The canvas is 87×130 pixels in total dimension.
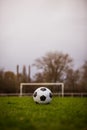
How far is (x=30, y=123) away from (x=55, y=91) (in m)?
5.19

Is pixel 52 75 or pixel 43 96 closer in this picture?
pixel 43 96

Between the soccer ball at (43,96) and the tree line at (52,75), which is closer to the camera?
the soccer ball at (43,96)

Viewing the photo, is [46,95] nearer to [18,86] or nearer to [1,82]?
[1,82]

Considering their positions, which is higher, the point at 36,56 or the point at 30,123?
the point at 36,56

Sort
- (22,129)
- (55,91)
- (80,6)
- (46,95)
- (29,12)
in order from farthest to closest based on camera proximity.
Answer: (55,91) < (29,12) < (80,6) < (46,95) < (22,129)

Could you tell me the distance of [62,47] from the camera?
517 centimetres

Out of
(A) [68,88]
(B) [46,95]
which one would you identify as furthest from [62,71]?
(B) [46,95]

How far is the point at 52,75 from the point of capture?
665cm

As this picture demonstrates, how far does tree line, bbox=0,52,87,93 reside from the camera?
5.72 m

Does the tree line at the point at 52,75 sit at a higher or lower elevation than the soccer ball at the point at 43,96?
higher

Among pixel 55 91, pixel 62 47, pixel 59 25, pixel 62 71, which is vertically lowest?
pixel 55 91

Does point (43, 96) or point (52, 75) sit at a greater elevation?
point (52, 75)

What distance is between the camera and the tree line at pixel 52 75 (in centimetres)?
572

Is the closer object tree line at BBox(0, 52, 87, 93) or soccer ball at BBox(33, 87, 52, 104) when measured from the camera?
soccer ball at BBox(33, 87, 52, 104)
